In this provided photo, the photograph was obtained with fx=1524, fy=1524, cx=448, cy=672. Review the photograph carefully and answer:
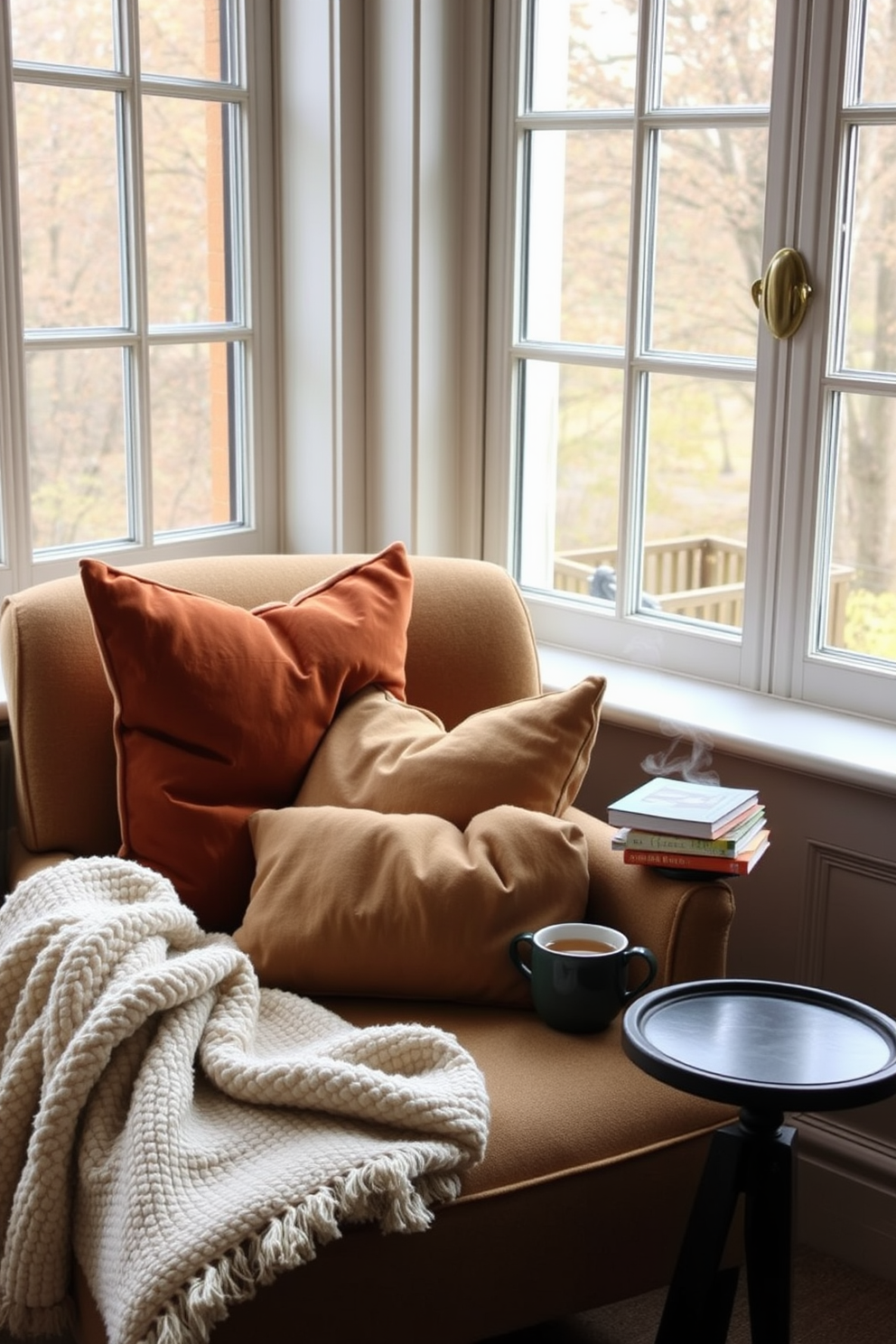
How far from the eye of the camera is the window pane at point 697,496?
2.42 metres

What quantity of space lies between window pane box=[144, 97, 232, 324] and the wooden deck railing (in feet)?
2.75

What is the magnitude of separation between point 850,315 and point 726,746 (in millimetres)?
657

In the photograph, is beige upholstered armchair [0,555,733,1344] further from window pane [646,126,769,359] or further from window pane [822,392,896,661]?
window pane [646,126,769,359]

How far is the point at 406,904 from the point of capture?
1818 mm

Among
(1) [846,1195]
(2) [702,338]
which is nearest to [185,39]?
(2) [702,338]

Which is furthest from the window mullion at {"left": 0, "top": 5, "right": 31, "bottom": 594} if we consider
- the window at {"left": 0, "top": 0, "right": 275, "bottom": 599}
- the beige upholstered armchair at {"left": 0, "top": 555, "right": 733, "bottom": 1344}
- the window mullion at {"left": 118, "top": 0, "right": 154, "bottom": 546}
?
the beige upholstered armchair at {"left": 0, "top": 555, "right": 733, "bottom": 1344}

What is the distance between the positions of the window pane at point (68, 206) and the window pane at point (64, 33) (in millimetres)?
52

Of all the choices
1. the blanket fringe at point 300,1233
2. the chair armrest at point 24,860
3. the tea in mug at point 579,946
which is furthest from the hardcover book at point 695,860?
the chair armrest at point 24,860

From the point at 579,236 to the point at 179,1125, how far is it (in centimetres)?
167

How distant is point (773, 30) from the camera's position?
224 centimetres

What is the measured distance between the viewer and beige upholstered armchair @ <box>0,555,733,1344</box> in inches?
59.6

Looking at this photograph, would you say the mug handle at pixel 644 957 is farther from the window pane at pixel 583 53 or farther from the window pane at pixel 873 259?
the window pane at pixel 583 53

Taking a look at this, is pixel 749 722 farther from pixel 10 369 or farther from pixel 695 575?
pixel 10 369

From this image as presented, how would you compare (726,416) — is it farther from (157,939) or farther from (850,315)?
(157,939)
